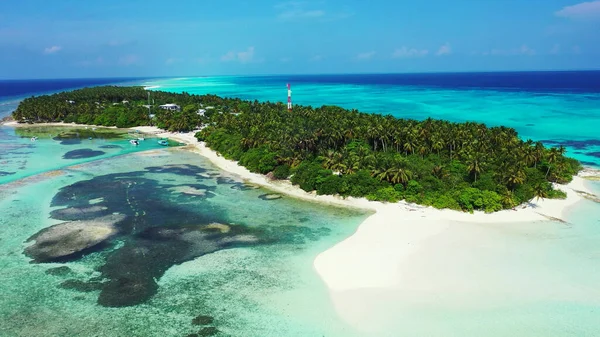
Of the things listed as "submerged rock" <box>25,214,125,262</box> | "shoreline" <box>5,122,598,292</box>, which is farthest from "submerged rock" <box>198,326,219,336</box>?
"submerged rock" <box>25,214,125,262</box>

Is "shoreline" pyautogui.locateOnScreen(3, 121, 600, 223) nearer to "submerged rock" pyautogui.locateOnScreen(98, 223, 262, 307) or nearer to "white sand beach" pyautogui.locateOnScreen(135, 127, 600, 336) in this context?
"white sand beach" pyautogui.locateOnScreen(135, 127, 600, 336)

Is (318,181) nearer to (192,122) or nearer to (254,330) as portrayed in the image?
(254,330)

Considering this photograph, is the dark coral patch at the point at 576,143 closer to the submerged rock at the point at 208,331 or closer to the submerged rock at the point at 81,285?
the submerged rock at the point at 208,331

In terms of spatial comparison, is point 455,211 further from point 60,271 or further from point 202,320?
point 60,271

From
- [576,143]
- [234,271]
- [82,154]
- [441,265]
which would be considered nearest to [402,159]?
[441,265]

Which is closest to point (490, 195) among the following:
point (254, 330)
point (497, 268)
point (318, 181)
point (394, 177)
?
point (394, 177)

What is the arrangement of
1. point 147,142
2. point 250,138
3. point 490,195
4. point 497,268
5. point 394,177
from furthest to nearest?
point 147,142 → point 250,138 → point 394,177 → point 490,195 → point 497,268

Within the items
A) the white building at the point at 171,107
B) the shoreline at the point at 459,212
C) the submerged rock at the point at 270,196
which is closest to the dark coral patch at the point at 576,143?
the shoreline at the point at 459,212
